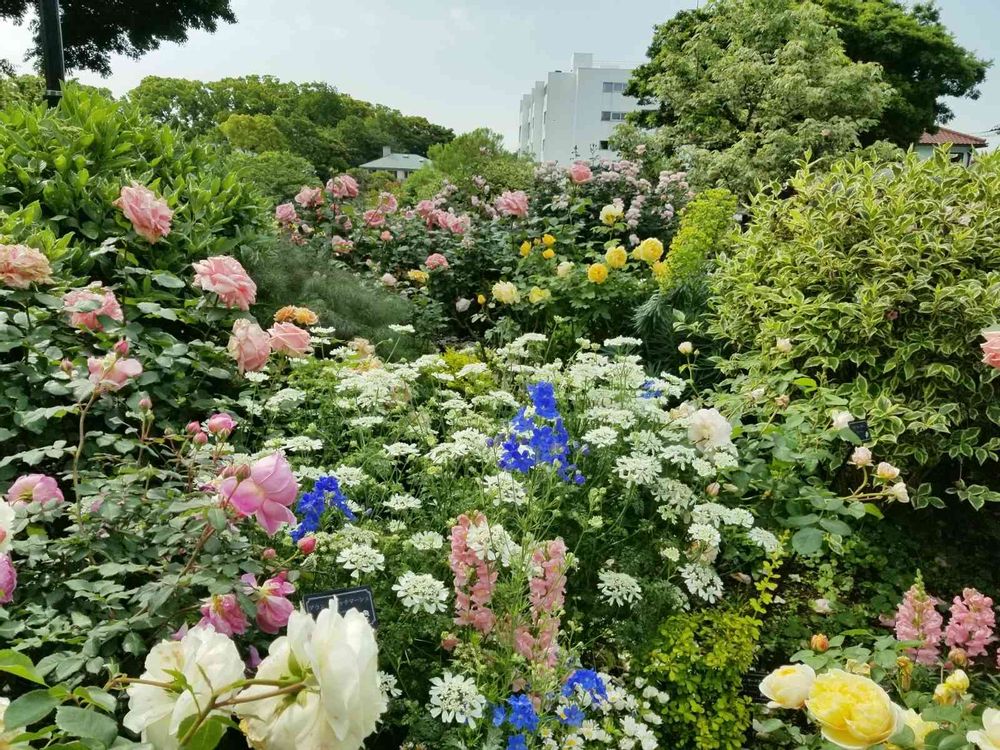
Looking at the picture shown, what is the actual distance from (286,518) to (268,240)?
230 centimetres

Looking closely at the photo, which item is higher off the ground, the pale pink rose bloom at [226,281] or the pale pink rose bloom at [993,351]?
the pale pink rose bloom at [993,351]

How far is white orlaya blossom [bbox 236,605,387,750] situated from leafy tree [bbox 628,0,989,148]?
59.8ft

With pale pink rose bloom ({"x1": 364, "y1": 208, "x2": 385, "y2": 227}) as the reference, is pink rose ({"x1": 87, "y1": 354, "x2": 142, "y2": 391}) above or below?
below

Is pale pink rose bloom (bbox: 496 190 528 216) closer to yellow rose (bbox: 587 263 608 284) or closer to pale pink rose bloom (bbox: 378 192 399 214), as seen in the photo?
pale pink rose bloom (bbox: 378 192 399 214)

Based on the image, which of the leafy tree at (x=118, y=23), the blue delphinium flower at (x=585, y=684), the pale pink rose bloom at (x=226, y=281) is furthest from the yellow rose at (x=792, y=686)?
the leafy tree at (x=118, y=23)

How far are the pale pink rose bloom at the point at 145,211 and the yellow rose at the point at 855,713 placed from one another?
83.2 inches

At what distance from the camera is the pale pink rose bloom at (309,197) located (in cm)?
555

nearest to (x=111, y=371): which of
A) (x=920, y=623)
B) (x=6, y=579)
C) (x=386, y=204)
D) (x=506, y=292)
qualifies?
(x=6, y=579)

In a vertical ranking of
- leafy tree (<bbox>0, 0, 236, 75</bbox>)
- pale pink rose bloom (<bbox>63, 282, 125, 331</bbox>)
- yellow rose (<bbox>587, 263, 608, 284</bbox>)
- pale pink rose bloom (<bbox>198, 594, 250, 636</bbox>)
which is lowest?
pale pink rose bloom (<bbox>198, 594, 250, 636</bbox>)

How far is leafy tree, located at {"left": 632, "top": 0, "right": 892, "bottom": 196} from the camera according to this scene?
417 inches

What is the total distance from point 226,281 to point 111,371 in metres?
0.68

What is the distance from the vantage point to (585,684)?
132 centimetres

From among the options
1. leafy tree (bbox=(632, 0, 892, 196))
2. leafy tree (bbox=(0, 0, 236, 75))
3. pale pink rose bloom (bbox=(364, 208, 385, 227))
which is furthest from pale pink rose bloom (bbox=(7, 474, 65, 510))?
leafy tree (bbox=(0, 0, 236, 75))

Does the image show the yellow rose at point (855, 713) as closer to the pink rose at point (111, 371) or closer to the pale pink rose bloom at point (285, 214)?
the pink rose at point (111, 371)
